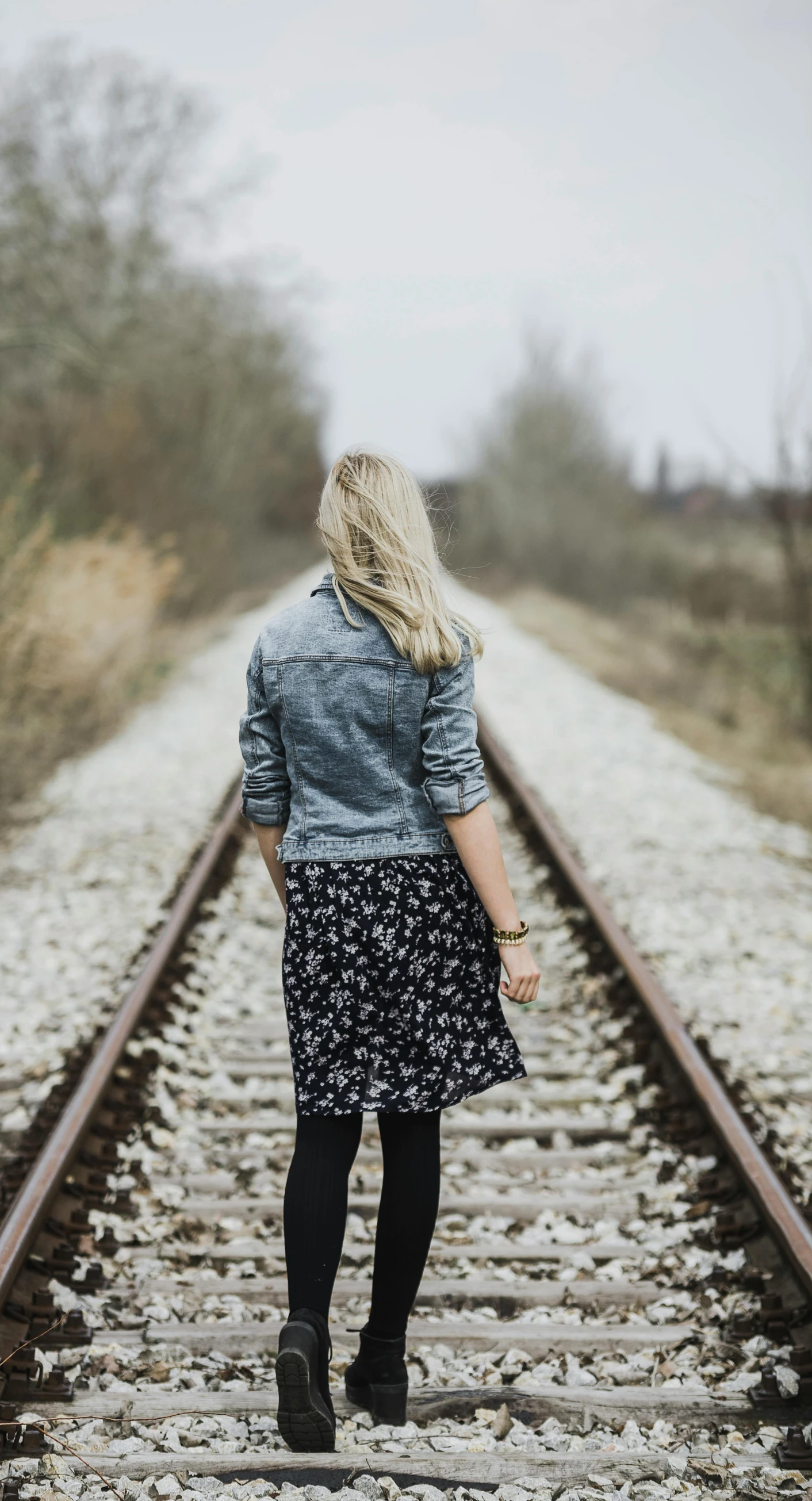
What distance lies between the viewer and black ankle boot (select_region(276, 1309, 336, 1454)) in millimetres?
2184

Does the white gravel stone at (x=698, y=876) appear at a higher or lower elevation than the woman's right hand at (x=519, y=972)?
lower

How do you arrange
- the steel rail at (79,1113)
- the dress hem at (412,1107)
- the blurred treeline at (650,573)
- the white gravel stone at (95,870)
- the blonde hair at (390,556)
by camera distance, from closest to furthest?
the blonde hair at (390,556) < the dress hem at (412,1107) < the steel rail at (79,1113) < the white gravel stone at (95,870) < the blurred treeline at (650,573)

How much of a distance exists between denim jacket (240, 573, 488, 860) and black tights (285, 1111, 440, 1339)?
56 cm

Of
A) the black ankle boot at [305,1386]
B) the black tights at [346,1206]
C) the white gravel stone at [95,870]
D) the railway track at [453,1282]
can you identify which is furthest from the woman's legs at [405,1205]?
the white gravel stone at [95,870]

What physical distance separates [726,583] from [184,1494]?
1003 inches

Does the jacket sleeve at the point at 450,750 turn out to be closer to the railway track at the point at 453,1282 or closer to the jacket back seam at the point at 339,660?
the jacket back seam at the point at 339,660

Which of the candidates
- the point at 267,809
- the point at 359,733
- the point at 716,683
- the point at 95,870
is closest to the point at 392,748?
the point at 359,733

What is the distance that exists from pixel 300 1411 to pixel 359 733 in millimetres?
1274

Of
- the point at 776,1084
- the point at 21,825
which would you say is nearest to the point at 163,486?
the point at 21,825

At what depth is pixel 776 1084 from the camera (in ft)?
13.4

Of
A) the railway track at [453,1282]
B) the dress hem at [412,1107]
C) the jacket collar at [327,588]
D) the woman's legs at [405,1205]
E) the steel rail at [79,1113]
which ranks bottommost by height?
the railway track at [453,1282]

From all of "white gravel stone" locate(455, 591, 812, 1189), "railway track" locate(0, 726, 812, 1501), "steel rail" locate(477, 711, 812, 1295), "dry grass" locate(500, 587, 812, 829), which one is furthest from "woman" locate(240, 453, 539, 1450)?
"dry grass" locate(500, 587, 812, 829)

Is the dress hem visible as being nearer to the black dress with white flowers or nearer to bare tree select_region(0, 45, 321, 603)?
the black dress with white flowers

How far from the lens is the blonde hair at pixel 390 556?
2.16 m
